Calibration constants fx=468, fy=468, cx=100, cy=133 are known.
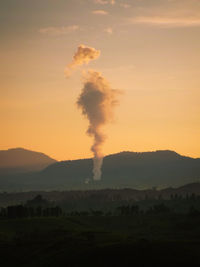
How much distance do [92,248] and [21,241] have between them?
43290mm

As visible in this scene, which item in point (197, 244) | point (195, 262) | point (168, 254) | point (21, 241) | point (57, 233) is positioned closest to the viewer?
point (195, 262)

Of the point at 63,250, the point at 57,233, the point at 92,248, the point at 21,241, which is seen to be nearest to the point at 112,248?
the point at 92,248

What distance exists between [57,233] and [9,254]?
47.8 meters

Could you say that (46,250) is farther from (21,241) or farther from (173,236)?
(173,236)

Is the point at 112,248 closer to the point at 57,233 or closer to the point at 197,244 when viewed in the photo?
the point at 197,244

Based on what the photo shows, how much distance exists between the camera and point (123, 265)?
119625 mm

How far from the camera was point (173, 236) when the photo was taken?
7515 inches

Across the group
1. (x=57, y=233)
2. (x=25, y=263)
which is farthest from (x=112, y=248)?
(x=57, y=233)

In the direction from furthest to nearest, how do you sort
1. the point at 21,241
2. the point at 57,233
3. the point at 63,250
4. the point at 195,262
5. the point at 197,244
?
the point at 57,233 < the point at 21,241 < the point at 197,244 < the point at 63,250 < the point at 195,262

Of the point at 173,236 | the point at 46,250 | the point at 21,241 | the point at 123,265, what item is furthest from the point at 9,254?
the point at 173,236

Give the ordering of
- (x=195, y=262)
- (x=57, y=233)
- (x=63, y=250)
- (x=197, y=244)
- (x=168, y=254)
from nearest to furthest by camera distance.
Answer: (x=195, y=262) → (x=168, y=254) → (x=63, y=250) → (x=197, y=244) → (x=57, y=233)

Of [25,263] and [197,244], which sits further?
[197,244]

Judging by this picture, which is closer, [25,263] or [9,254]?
[25,263]

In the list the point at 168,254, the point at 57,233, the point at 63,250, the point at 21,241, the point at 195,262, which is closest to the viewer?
the point at 195,262
